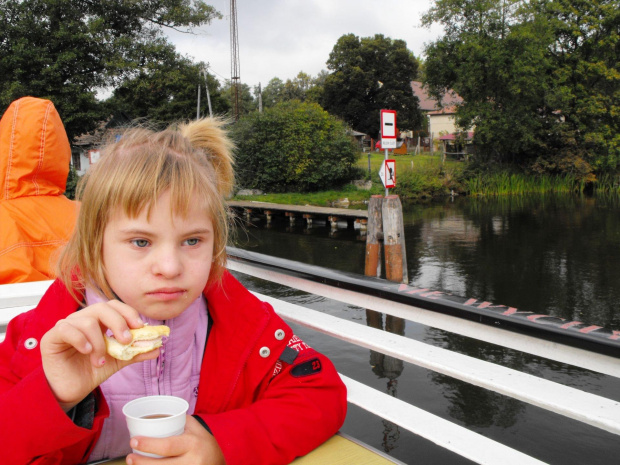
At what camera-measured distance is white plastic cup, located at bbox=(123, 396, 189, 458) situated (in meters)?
1.02

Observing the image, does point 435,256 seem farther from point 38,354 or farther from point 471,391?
point 38,354

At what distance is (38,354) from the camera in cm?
121

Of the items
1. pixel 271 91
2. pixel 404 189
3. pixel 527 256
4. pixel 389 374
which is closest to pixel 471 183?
pixel 404 189

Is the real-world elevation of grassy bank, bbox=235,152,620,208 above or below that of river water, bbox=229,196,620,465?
above

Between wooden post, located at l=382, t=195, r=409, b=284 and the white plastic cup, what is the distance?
28.5 feet

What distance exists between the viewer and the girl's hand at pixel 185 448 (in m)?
1.06

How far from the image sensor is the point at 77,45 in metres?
27.8

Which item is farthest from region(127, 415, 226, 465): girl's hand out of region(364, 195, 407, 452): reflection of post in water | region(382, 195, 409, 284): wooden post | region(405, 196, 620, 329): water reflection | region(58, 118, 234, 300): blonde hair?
region(405, 196, 620, 329): water reflection

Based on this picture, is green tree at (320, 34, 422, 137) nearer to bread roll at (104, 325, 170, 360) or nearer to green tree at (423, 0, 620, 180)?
green tree at (423, 0, 620, 180)

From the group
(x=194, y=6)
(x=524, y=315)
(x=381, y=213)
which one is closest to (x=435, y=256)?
(x=381, y=213)

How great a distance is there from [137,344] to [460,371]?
39.0 inches

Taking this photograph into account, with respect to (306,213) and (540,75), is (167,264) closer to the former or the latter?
(306,213)

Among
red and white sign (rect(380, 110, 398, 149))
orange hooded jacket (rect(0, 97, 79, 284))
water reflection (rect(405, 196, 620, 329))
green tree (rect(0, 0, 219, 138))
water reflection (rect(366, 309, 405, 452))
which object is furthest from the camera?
green tree (rect(0, 0, 219, 138))

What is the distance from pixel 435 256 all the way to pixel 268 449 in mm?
13307
